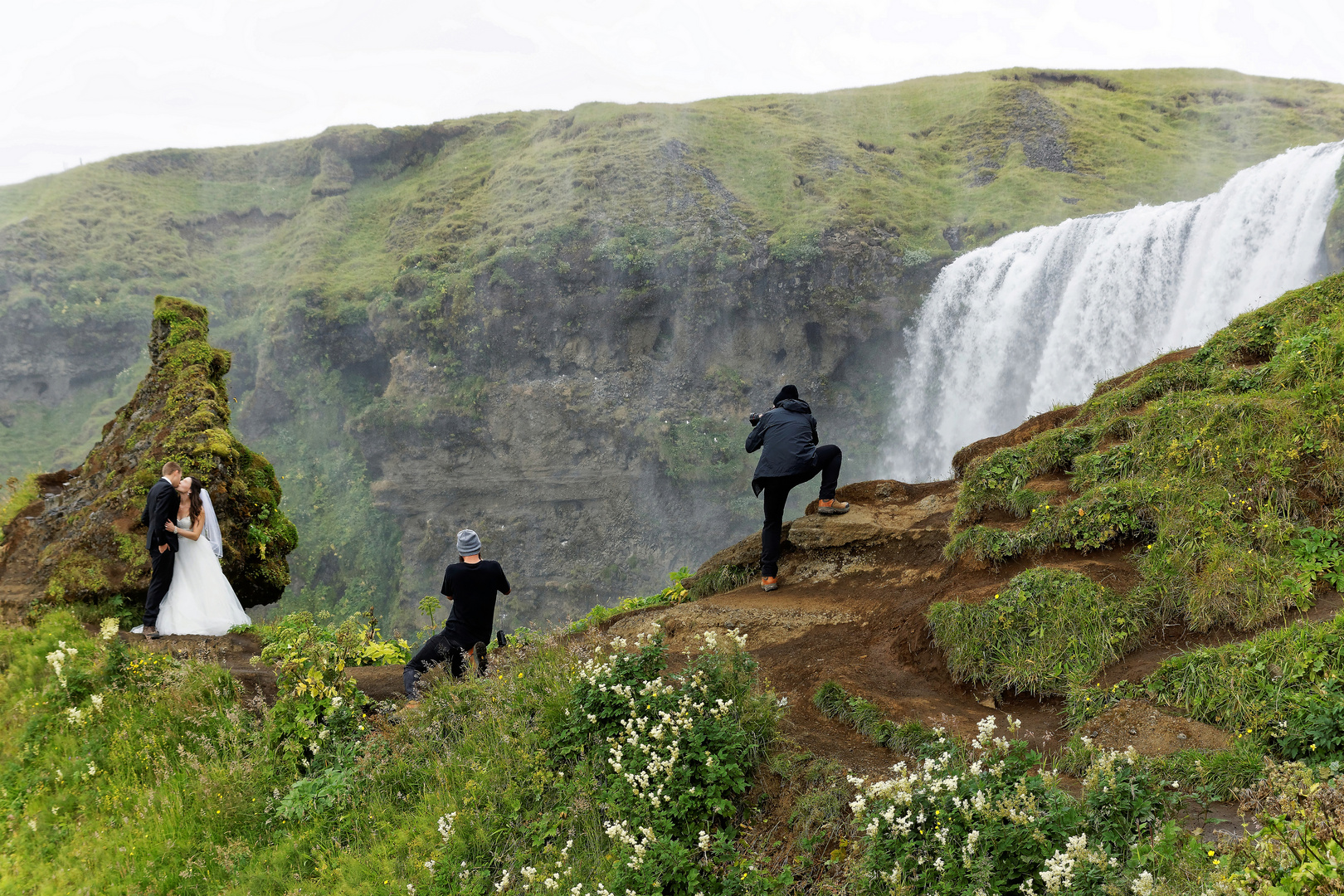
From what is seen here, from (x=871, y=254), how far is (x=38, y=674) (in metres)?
29.4

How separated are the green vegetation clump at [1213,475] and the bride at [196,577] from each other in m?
7.10

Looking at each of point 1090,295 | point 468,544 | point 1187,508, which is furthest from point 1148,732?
point 1090,295

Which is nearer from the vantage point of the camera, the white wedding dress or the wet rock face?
the white wedding dress

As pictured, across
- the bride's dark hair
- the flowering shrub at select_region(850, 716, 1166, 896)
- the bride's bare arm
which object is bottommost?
the flowering shrub at select_region(850, 716, 1166, 896)

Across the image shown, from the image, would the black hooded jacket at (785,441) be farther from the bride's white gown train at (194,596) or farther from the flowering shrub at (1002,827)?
the bride's white gown train at (194,596)

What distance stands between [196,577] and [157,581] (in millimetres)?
317

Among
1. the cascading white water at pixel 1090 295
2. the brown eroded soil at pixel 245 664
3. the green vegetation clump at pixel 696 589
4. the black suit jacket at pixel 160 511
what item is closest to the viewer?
the brown eroded soil at pixel 245 664

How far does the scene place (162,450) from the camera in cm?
852

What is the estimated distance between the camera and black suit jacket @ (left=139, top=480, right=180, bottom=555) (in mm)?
7020

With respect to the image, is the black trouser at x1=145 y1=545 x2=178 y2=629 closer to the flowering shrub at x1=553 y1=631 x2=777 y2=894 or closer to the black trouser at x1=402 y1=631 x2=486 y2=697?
the black trouser at x1=402 y1=631 x2=486 y2=697

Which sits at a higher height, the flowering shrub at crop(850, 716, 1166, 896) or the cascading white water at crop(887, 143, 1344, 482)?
the cascading white water at crop(887, 143, 1344, 482)

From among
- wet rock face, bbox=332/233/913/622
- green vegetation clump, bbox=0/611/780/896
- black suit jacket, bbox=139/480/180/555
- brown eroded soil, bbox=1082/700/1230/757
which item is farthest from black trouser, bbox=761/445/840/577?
wet rock face, bbox=332/233/913/622

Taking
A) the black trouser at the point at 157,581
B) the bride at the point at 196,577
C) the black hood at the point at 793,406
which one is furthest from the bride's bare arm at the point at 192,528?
the black hood at the point at 793,406

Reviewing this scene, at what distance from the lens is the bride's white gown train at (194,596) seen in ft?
23.7
